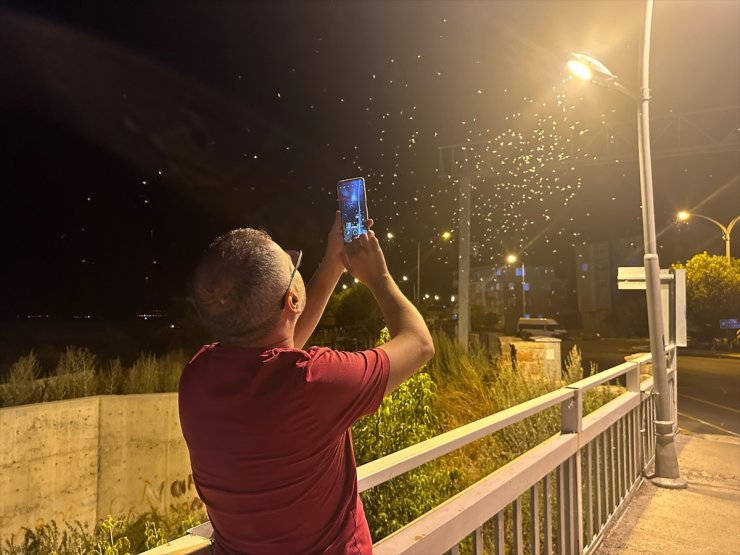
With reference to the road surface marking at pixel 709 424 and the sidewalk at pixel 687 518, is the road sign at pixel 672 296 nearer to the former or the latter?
the sidewalk at pixel 687 518

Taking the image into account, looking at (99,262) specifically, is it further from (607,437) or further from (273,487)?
(273,487)

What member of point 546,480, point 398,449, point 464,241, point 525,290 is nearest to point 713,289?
point 464,241

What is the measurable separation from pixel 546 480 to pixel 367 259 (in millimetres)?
2362

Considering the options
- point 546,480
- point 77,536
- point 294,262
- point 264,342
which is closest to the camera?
point 264,342

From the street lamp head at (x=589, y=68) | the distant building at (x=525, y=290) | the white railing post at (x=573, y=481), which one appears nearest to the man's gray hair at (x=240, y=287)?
the white railing post at (x=573, y=481)

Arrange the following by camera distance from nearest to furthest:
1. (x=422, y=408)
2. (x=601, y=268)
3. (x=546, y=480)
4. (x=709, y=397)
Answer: (x=546, y=480) < (x=422, y=408) < (x=709, y=397) < (x=601, y=268)

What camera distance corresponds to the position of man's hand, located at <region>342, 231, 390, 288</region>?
1375mm

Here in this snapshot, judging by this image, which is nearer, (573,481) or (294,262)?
(294,262)

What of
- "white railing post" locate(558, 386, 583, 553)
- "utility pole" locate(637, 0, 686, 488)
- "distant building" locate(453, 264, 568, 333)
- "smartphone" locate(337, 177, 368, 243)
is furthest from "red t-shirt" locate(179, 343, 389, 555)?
"distant building" locate(453, 264, 568, 333)

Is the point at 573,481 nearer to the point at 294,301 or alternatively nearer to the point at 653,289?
the point at 294,301

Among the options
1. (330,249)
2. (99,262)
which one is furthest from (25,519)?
(99,262)

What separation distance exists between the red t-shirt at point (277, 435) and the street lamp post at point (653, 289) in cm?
544

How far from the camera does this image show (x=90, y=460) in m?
8.02

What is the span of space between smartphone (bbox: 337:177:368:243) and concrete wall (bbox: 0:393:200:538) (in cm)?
761
